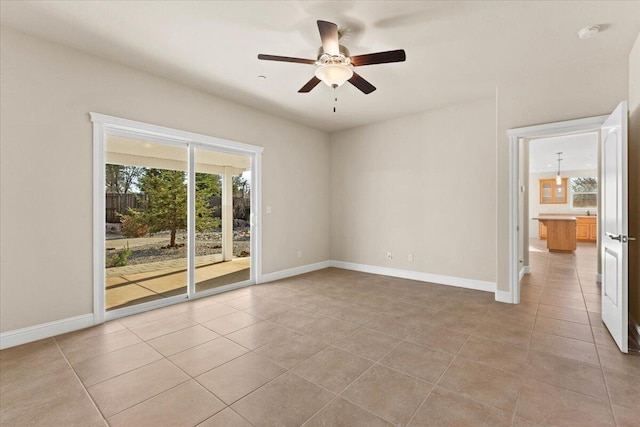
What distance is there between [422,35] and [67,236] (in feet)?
13.8

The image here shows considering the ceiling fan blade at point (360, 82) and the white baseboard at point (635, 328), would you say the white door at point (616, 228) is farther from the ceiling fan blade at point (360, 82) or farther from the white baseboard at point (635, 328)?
the ceiling fan blade at point (360, 82)

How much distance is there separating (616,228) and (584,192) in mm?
11045

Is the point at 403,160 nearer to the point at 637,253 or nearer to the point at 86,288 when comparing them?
the point at 637,253

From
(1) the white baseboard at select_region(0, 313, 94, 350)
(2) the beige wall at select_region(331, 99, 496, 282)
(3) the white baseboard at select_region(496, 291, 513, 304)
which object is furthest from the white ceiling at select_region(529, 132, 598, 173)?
(1) the white baseboard at select_region(0, 313, 94, 350)

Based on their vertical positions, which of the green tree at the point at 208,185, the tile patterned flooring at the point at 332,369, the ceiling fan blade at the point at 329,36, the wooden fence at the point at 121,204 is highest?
the ceiling fan blade at the point at 329,36

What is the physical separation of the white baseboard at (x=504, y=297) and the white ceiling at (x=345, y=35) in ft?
9.33

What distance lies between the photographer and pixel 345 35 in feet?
9.32

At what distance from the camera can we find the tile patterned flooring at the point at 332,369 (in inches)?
70.9

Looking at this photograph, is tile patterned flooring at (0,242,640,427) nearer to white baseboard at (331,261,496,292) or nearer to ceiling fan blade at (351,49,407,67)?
white baseboard at (331,261,496,292)

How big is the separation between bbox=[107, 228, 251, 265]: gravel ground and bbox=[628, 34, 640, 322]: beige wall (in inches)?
194

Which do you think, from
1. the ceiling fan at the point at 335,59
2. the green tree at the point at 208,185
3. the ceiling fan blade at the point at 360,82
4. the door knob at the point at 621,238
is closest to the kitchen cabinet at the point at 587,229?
the door knob at the point at 621,238

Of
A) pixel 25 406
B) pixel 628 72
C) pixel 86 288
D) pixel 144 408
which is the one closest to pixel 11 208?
pixel 86 288

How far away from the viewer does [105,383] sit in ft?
7.00

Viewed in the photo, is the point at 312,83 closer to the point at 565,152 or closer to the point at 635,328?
the point at 635,328
